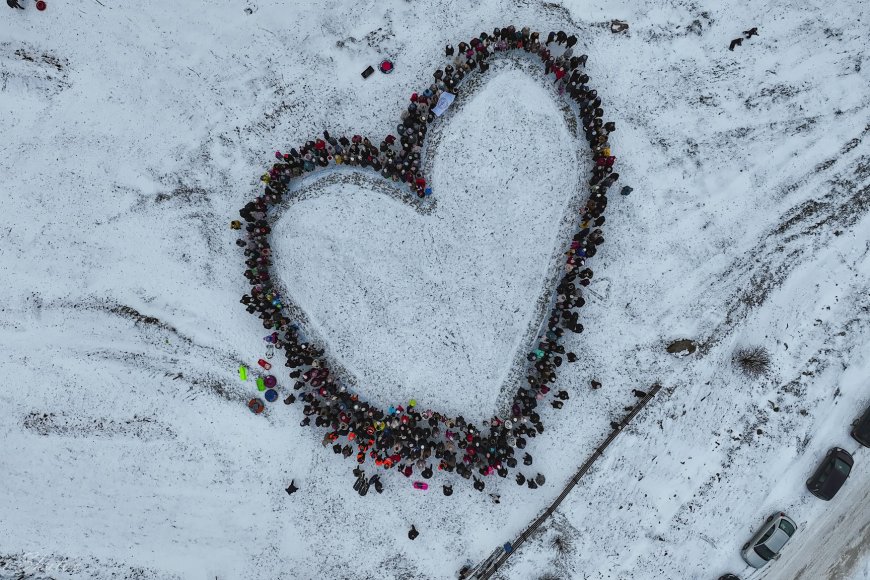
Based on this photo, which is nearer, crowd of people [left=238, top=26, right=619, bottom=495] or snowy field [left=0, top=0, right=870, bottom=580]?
crowd of people [left=238, top=26, right=619, bottom=495]

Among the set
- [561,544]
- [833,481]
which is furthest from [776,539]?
[561,544]

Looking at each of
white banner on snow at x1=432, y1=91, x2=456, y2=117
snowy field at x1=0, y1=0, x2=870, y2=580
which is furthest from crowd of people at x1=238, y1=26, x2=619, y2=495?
snowy field at x1=0, y1=0, x2=870, y2=580

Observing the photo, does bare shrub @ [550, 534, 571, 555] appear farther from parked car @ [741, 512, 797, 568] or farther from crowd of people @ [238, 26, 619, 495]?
parked car @ [741, 512, 797, 568]

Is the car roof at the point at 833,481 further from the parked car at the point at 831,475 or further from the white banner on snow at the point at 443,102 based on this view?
the white banner on snow at the point at 443,102

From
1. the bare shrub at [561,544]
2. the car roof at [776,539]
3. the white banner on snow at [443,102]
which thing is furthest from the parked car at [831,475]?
the white banner on snow at [443,102]

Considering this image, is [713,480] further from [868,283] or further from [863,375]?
[868,283]

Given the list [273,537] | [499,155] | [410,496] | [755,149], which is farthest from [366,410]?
[755,149]

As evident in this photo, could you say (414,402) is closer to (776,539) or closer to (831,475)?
(776,539)
